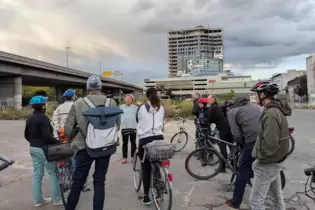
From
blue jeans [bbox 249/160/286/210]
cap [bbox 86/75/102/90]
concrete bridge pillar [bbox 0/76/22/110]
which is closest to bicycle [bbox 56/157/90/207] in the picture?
cap [bbox 86/75/102/90]

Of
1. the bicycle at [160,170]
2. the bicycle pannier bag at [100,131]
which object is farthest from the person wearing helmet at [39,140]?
the bicycle at [160,170]

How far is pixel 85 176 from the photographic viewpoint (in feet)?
11.6

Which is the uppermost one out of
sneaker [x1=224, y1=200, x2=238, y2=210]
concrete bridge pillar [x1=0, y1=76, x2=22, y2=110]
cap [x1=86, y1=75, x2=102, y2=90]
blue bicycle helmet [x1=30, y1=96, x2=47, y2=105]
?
concrete bridge pillar [x1=0, y1=76, x2=22, y2=110]

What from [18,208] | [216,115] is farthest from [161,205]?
[216,115]

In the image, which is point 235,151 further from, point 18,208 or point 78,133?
point 18,208

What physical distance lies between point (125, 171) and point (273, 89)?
4.18m

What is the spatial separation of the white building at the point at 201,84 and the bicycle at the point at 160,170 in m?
122

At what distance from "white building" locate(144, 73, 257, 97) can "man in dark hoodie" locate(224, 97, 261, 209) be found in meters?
121

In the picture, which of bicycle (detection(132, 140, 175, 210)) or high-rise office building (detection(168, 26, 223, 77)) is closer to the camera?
bicycle (detection(132, 140, 175, 210))

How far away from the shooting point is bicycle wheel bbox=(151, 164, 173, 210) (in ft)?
12.7

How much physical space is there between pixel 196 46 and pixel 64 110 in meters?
190

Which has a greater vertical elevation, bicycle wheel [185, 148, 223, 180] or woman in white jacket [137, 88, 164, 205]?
woman in white jacket [137, 88, 164, 205]

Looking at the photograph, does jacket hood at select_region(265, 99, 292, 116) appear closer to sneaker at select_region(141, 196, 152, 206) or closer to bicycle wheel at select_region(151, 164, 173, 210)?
bicycle wheel at select_region(151, 164, 173, 210)

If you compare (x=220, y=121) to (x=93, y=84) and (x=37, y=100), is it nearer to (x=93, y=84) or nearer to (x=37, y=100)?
(x=93, y=84)
